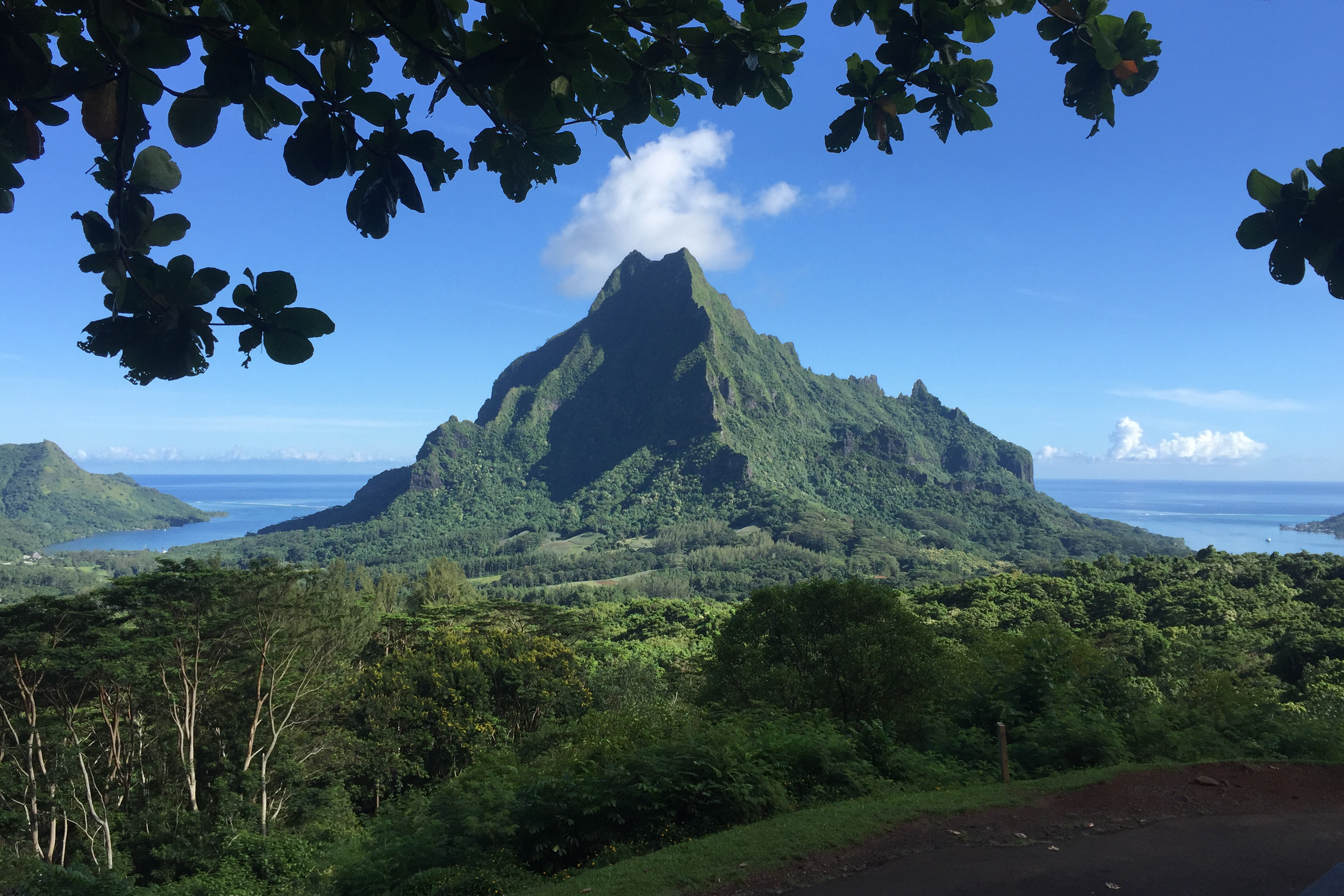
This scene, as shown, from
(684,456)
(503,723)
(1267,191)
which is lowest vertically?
(503,723)

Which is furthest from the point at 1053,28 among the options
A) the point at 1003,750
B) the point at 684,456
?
the point at 684,456

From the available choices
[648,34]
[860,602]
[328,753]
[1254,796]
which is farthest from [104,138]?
[328,753]

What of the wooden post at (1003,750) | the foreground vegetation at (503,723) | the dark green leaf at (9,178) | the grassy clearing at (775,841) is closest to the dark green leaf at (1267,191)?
the dark green leaf at (9,178)

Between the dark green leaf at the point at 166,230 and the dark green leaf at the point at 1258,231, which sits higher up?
the dark green leaf at the point at 1258,231

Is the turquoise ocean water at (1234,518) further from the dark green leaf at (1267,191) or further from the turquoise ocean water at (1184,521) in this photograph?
the dark green leaf at (1267,191)

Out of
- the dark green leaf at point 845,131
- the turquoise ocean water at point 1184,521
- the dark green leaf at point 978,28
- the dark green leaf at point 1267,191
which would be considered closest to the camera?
the dark green leaf at point 1267,191

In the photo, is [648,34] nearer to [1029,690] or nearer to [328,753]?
[1029,690]

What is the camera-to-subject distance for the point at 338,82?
40.3 inches

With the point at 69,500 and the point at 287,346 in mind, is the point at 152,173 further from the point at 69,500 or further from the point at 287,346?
the point at 69,500

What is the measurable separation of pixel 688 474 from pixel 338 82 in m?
123

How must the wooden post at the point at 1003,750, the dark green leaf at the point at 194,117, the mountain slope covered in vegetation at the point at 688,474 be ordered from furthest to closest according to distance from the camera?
the mountain slope covered in vegetation at the point at 688,474 → the wooden post at the point at 1003,750 → the dark green leaf at the point at 194,117

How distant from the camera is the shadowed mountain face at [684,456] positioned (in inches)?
4419

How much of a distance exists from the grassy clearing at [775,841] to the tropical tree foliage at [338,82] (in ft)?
14.7

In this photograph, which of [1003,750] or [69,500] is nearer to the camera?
[1003,750]
